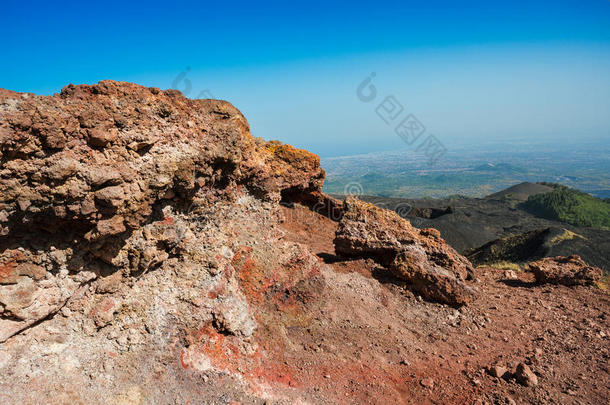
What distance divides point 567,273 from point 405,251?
6.32m

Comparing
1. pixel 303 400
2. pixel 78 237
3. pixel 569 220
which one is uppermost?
pixel 78 237

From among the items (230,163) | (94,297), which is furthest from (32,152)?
(230,163)

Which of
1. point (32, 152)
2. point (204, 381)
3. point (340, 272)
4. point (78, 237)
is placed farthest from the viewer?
point (340, 272)

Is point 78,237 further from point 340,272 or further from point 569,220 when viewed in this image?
point 569,220

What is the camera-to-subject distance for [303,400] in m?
5.46

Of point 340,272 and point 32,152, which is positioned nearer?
point 32,152

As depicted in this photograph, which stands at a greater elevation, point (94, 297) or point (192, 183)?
point (192, 183)

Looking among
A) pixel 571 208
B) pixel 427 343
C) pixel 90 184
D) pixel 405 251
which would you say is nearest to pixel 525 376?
pixel 427 343

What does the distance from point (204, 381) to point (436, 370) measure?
4.57 meters

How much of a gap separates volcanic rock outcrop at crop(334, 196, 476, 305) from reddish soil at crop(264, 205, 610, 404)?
1.18 feet

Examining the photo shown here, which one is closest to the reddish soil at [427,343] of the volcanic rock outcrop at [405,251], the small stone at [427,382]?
the small stone at [427,382]

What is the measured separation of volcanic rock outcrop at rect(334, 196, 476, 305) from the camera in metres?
9.02

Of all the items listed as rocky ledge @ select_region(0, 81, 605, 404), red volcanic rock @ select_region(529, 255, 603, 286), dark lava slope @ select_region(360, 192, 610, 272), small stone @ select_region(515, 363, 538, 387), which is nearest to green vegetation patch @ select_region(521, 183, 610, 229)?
dark lava slope @ select_region(360, 192, 610, 272)

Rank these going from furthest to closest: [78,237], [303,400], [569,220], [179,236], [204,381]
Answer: [569,220] < [179,236] < [303,400] < [204,381] < [78,237]
